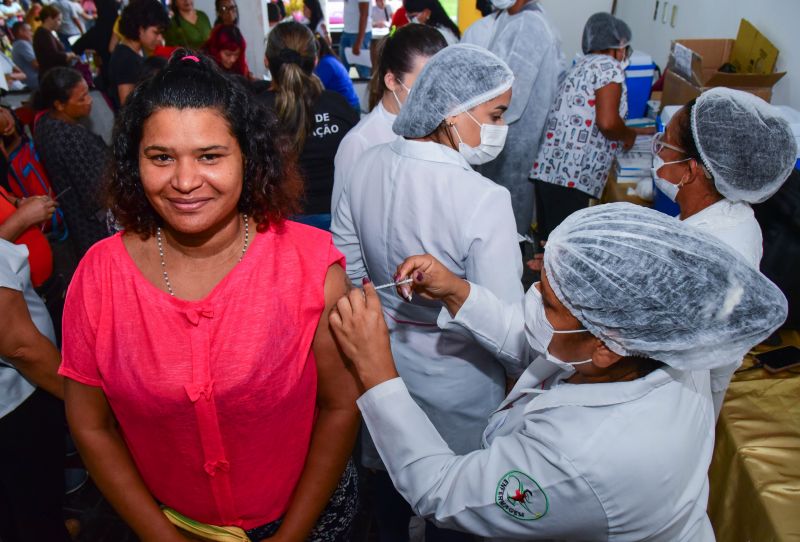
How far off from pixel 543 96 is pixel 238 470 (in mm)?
2968

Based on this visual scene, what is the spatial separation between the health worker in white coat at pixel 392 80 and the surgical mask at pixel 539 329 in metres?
1.33

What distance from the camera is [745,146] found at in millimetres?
1654

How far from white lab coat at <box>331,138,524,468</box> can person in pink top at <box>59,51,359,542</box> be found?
41cm

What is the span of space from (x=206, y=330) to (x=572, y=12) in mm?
6411

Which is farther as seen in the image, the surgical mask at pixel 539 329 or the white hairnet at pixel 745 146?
the white hairnet at pixel 745 146

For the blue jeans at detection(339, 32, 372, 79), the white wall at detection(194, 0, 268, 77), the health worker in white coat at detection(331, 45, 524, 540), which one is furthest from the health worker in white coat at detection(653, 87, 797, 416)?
the white wall at detection(194, 0, 268, 77)

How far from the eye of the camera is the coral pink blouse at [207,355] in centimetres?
118

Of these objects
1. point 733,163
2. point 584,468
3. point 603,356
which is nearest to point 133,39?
point 733,163

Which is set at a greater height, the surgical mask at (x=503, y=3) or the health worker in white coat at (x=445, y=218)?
the surgical mask at (x=503, y=3)

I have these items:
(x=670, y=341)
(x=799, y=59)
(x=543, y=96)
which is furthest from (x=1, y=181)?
(x=799, y=59)

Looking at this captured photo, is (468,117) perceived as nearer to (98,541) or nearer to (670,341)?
(670,341)

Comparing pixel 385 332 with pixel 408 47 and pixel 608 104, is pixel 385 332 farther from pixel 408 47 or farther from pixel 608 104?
pixel 608 104

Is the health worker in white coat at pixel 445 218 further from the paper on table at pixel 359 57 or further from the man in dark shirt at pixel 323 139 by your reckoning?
the paper on table at pixel 359 57

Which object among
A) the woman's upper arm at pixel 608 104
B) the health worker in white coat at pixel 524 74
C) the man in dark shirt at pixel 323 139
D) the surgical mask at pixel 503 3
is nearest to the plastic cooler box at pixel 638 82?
the health worker in white coat at pixel 524 74
